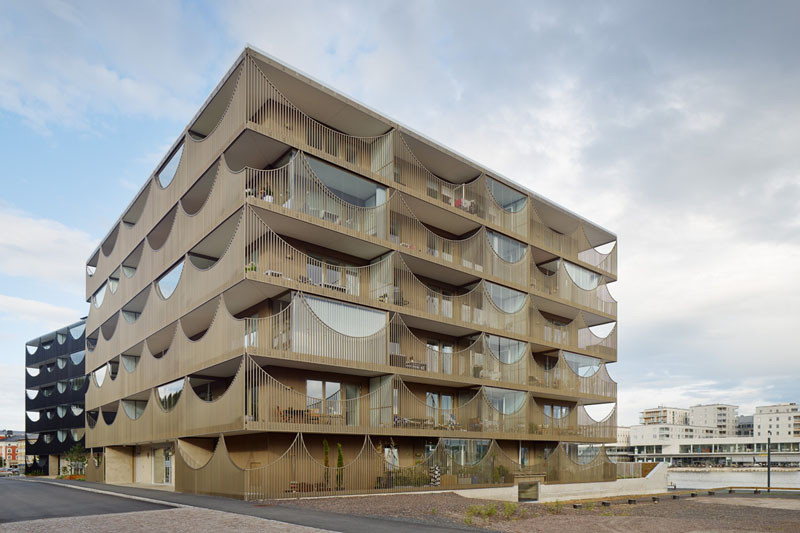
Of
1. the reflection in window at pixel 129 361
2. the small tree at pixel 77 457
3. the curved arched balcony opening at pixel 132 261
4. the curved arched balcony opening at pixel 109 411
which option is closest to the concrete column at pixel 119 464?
the curved arched balcony opening at pixel 109 411

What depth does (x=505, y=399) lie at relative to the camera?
111 ft

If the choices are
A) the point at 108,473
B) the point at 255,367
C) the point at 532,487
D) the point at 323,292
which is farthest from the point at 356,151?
the point at 108,473

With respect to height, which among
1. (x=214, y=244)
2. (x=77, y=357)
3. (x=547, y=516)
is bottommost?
(x=547, y=516)

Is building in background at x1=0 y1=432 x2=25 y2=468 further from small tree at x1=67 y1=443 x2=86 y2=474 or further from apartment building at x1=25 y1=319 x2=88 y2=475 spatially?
small tree at x1=67 y1=443 x2=86 y2=474

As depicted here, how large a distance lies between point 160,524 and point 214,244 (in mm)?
15898

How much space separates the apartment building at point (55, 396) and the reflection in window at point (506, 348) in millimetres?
48897

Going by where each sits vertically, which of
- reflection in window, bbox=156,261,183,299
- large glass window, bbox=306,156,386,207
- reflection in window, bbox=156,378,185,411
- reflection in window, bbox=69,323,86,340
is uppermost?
large glass window, bbox=306,156,386,207

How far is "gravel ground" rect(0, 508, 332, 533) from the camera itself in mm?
13617

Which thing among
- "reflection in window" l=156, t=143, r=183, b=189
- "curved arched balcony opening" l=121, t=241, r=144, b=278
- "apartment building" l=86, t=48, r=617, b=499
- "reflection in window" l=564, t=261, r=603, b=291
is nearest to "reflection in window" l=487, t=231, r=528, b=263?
"apartment building" l=86, t=48, r=617, b=499

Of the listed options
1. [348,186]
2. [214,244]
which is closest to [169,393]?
[214,244]

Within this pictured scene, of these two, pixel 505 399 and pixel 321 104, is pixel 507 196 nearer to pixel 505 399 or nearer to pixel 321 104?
pixel 505 399

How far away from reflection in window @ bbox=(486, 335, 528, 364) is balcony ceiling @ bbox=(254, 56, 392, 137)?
39.1ft

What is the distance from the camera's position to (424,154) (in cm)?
3247

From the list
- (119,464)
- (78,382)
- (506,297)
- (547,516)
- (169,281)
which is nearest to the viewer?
(547,516)
